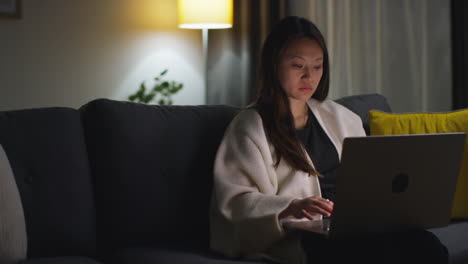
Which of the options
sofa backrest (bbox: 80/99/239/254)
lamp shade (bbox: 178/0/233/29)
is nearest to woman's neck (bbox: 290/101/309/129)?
sofa backrest (bbox: 80/99/239/254)

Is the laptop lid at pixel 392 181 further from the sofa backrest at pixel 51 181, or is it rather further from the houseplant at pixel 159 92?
the houseplant at pixel 159 92

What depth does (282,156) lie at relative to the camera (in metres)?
1.95

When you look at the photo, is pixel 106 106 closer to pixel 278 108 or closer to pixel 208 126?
pixel 208 126

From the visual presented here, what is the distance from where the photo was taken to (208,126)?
82.7 inches

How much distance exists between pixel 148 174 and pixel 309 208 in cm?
53

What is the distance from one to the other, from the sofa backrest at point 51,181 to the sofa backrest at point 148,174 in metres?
0.05

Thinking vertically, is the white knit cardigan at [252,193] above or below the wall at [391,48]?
below

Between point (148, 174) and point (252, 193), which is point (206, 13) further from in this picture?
point (252, 193)

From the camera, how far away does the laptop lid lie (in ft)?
4.87

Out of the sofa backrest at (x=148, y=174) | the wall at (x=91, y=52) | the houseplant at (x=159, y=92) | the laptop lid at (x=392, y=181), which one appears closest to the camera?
the laptop lid at (x=392, y=181)

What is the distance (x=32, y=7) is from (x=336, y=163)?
97.3 inches

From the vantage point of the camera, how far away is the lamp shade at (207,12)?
152 inches

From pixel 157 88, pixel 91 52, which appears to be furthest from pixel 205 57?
pixel 91 52

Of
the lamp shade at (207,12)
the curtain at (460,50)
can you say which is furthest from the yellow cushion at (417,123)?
the lamp shade at (207,12)
